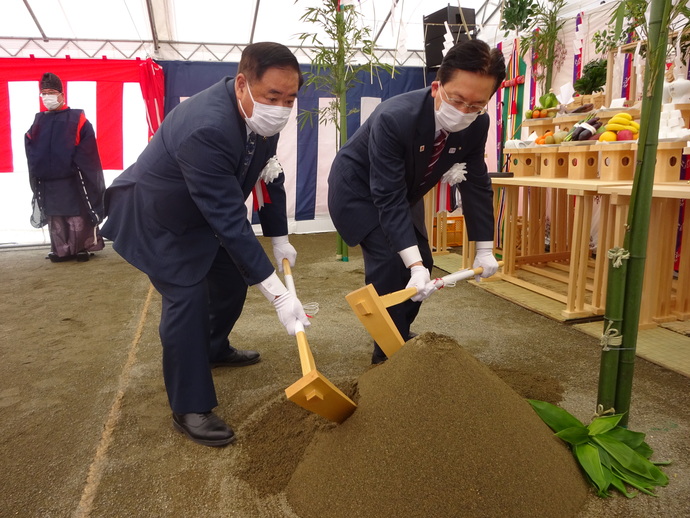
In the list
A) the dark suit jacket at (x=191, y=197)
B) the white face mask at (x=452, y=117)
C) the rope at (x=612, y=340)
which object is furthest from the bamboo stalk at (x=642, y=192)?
the dark suit jacket at (x=191, y=197)

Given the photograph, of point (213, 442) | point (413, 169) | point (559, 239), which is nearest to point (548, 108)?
point (559, 239)

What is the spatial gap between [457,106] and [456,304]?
5.41 feet

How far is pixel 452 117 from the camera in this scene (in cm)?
170

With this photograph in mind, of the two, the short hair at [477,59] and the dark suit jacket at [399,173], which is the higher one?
the short hair at [477,59]

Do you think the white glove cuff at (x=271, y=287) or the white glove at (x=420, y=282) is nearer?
the white glove cuff at (x=271, y=287)

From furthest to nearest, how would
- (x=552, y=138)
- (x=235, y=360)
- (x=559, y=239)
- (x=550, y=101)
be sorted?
(x=559, y=239) → (x=550, y=101) → (x=552, y=138) → (x=235, y=360)

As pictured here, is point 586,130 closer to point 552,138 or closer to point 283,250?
point 552,138

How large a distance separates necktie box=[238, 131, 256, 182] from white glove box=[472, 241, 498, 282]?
890mm

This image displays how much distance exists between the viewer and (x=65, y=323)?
298 centimetres

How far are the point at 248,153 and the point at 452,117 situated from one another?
67 centimetres

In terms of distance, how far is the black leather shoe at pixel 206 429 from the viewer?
1617mm

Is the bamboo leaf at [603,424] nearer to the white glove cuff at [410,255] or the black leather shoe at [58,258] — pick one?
the white glove cuff at [410,255]

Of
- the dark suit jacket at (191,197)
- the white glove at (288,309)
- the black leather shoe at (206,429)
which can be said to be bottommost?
the black leather shoe at (206,429)

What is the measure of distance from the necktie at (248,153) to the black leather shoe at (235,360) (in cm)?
89
